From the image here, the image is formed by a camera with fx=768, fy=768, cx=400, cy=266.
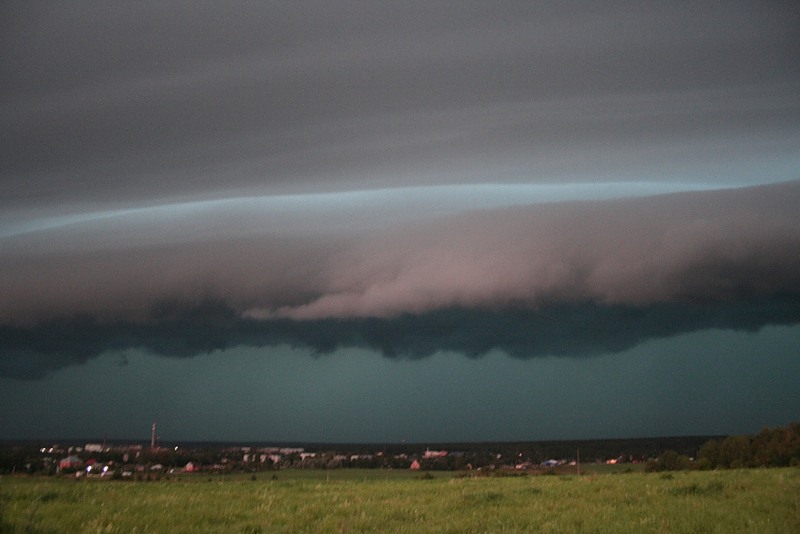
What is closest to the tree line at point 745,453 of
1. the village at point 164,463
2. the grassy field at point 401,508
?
the village at point 164,463

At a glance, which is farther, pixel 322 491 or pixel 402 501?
pixel 322 491

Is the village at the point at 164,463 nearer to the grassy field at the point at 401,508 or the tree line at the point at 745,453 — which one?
the tree line at the point at 745,453

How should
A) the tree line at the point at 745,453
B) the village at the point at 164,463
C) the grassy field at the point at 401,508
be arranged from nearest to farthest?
1. the grassy field at the point at 401,508
2. the village at the point at 164,463
3. the tree line at the point at 745,453

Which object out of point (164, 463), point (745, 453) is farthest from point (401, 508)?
point (745, 453)

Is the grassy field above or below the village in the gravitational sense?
above

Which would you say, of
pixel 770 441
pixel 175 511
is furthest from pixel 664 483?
pixel 770 441

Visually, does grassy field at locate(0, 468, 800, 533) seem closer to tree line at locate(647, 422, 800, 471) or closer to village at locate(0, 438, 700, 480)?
village at locate(0, 438, 700, 480)

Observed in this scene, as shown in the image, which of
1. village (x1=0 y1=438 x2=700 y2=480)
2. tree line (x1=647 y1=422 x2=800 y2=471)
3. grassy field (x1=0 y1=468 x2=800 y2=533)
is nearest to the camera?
grassy field (x1=0 y1=468 x2=800 y2=533)

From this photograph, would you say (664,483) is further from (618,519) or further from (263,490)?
(263,490)

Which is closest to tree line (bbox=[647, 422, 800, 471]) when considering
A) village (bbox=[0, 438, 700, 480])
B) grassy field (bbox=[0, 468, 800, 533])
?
village (bbox=[0, 438, 700, 480])
